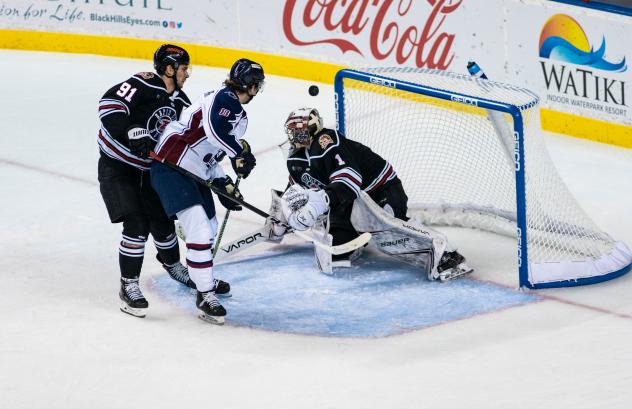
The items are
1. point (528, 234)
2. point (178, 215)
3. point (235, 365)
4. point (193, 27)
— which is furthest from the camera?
point (193, 27)

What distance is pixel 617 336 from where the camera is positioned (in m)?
4.79

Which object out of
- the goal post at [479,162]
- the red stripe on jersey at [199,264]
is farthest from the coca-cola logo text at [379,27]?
the red stripe on jersey at [199,264]

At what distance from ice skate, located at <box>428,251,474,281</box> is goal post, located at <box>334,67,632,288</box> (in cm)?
29

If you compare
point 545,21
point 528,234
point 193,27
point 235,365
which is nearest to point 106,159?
point 235,365

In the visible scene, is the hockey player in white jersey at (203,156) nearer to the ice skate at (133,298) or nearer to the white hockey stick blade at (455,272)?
the ice skate at (133,298)

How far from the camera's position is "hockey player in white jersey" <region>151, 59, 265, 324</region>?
491cm

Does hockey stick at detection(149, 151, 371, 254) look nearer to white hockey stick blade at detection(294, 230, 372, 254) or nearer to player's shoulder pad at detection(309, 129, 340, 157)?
white hockey stick blade at detection(294, 230, 372, 254)

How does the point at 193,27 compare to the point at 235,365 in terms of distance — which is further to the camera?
the point at 193,27

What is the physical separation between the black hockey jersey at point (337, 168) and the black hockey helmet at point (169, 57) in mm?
780

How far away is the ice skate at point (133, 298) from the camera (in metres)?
5.08

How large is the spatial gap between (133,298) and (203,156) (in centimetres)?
65

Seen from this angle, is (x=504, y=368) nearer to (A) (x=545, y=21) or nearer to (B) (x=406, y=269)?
(B) (x=406, y=269)

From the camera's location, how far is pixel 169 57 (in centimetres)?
499

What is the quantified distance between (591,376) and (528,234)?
1.02 meters
